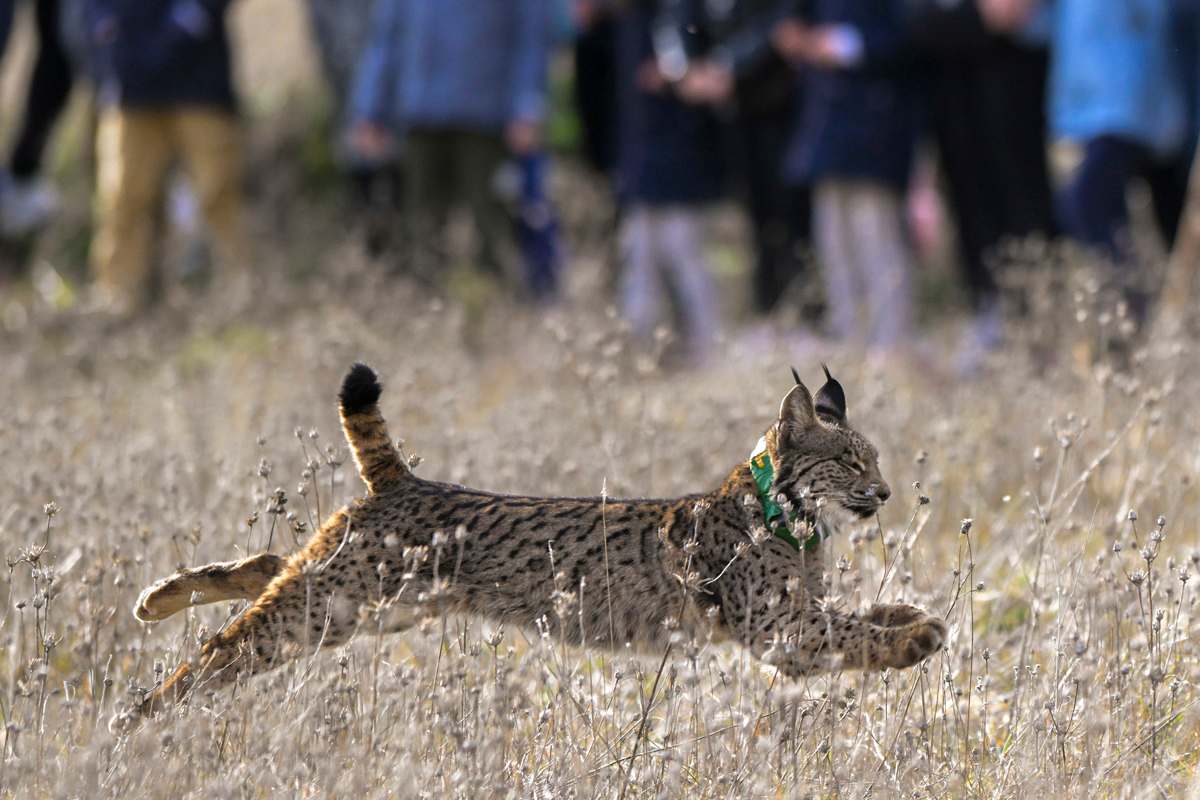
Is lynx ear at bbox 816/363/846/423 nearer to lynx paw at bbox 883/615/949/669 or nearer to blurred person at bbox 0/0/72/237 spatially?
lynx paw at bbox 883/615/949/669

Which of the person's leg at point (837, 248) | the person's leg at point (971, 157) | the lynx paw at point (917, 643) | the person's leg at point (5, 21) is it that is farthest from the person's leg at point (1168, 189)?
the person's leg at point (5, 21)

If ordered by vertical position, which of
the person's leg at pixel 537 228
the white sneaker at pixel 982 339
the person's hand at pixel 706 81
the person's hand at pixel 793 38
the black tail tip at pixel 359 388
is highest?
the person's hand at pixel 793 38

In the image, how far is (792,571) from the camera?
3.91m

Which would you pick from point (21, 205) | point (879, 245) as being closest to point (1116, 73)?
point (879, 245)

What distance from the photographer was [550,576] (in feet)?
12.6

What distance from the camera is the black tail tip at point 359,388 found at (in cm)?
382

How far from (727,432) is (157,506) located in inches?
67.9

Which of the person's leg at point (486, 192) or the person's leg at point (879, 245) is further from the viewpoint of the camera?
the person's leg at point (486, 192)

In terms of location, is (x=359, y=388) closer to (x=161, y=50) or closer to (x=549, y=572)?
(x=549, y=572)

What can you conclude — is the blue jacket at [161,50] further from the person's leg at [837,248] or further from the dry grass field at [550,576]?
the person's leg at [837,248]

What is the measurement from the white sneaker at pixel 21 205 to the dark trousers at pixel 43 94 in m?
0.09

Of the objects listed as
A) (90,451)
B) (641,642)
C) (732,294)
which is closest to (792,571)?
(641,642)

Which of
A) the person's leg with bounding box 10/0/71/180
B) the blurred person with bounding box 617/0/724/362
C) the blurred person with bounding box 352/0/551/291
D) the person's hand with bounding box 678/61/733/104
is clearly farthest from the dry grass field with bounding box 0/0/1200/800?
the person's leg with bounding box 10/0/71/180

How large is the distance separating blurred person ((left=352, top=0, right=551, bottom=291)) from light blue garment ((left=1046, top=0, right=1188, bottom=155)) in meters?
2.77
